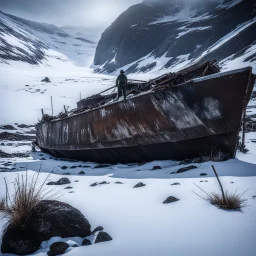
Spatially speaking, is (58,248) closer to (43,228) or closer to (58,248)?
(58,248)

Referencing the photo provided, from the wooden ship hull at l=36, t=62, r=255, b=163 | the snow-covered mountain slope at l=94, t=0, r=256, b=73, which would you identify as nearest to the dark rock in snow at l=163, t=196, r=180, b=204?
the wooden ship hull at l=36, t=62, r=255, b=163

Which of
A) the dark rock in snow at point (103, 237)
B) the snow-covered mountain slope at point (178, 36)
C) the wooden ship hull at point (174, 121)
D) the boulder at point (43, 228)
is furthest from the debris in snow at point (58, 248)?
the snow-covered mountain slope at point (178, 36)

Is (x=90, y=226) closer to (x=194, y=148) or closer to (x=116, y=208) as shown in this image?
(x=116, y=208)

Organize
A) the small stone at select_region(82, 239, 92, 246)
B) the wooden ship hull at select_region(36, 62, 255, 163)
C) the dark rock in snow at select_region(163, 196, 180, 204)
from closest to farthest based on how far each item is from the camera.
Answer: the small stone at select_region(82, 239, 92, 246)
the dark rock in snow at select_region(163, 196, 180, 204)
the wooden ship hull at select_region(36, 62, 255, 163)

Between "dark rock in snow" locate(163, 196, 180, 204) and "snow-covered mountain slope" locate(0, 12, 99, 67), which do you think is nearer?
"dark rock in snow" locate(163, 196, 180, 204)

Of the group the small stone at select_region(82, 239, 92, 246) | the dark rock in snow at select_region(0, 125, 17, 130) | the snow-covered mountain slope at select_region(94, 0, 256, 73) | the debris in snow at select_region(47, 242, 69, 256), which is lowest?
the small stone at select_region(82, 239, 92, 246)

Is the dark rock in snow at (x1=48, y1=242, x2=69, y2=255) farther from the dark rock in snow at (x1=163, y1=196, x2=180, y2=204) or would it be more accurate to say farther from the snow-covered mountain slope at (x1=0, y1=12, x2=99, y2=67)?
the snow-covered mountain slope at (x1=0, y1=12, x2=99, y2=67)

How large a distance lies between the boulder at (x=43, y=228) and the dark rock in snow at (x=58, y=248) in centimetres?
19

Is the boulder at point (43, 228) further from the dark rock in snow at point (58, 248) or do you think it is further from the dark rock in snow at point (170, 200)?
the dark rock in snow at point (170, 200)

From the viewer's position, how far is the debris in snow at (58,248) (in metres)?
2.51

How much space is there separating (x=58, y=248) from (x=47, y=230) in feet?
1.05

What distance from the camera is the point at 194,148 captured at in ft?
20.6

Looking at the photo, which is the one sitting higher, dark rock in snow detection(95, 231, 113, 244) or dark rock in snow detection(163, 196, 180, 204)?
dark rock in snow detection(163, 196, 180, 204)

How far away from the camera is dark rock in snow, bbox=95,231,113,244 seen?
2.70 metres
